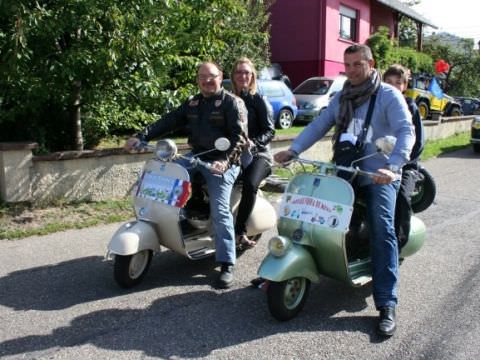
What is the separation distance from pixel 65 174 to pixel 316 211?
408 cm

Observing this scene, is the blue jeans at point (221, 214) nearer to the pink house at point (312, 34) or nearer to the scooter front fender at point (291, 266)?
the scooter front fender at point (291, 266)

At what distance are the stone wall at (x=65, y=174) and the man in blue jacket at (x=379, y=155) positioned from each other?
13.4 feet

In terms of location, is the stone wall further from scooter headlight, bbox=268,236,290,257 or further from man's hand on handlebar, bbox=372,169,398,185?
man's hand on handlebar, bbox=372,169,398,185

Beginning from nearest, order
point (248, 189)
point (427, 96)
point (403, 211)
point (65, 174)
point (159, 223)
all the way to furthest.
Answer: point (403, 211) < point (159, 223) < point (248, 189) < point (65, 174) < point (427, 96)

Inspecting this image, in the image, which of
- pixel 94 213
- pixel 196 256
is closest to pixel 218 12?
pixel 94 213

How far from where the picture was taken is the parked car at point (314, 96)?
54.7ft

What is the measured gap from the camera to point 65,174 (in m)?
6.82

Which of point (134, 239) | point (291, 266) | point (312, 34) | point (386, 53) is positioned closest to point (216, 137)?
point (134, 239)

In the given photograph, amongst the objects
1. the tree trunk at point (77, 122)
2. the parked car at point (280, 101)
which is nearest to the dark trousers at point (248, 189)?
the tree trunk at point (77, 122)

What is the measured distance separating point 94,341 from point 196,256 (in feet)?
4.34

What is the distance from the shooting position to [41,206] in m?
6.62

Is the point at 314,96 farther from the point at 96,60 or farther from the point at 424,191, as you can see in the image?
the point at 424,191

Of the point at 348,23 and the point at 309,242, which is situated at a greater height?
the point at 348,23

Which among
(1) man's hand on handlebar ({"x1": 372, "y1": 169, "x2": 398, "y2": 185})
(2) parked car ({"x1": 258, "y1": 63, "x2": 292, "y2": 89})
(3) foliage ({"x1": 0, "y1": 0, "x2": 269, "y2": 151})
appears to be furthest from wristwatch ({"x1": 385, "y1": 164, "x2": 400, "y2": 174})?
(2) parked car ({"x1": 258, "y1": 63, "x2": 292, "y2": 89})
